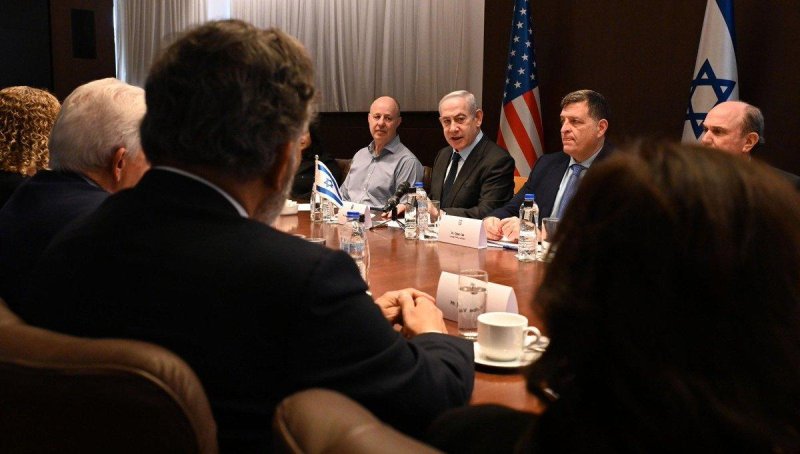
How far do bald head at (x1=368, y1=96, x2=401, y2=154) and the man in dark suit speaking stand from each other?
4296mm

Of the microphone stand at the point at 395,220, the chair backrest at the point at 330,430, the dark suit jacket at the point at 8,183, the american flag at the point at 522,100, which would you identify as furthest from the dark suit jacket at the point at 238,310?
the american flag at the point at 522,100

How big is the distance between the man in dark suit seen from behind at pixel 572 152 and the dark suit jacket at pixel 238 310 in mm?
3025

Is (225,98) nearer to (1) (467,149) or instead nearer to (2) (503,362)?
(2) (503,362)

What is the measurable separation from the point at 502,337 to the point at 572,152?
282cm

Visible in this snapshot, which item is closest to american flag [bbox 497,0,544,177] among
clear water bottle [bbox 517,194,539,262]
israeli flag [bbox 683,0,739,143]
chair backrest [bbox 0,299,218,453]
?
israeli flag [bbox 683,0,739,143]

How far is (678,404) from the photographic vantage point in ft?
2.18

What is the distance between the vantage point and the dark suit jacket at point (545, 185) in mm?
4207

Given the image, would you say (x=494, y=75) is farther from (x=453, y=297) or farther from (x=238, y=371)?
(x=238, y=371)

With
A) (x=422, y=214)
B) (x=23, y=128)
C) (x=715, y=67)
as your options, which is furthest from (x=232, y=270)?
Answer: (x=715, y=67)

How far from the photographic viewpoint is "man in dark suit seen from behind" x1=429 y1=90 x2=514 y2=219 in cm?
465

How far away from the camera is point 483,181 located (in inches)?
185

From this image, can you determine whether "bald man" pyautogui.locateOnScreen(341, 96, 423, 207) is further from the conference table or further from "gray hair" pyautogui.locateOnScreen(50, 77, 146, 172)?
"gray hair" pyautogui.locateOnScreen(50, 77, 146, 172)

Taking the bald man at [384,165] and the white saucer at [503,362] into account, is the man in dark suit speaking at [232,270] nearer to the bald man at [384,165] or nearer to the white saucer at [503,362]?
the white saucer at [503,362]

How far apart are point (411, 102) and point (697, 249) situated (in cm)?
638
